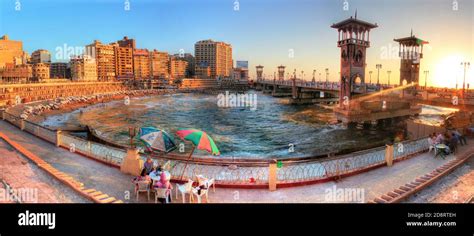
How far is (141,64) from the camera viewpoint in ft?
516

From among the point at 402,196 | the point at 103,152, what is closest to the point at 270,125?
the point at 103,152

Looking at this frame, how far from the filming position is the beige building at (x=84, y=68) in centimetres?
12362

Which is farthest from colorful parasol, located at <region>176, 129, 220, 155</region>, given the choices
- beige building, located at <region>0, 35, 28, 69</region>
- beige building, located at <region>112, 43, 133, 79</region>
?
beige building, located at <region>112, 43, 133, 79</region>

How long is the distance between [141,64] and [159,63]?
10.1 meters

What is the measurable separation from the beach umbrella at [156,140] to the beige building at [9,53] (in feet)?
427

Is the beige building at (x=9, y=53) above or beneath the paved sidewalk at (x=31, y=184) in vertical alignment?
above

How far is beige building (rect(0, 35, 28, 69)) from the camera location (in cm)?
11844

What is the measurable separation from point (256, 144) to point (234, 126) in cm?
1216

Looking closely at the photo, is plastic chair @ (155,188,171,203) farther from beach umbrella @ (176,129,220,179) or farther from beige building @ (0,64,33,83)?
beige building @ (0,64,33,83)

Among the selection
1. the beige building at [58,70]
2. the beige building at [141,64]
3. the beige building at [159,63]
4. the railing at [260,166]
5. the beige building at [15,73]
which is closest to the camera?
the railing at [260,166]

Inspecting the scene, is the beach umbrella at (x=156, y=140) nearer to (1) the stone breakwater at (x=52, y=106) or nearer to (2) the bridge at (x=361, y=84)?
(1) the stone breakwater at (x=52, y=106)

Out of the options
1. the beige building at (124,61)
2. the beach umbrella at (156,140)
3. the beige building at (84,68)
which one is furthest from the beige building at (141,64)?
the beach umbrella at (156,140)

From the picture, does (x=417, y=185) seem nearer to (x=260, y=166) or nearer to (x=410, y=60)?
(x=260, y=166)

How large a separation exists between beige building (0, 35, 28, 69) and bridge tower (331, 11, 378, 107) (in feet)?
389
